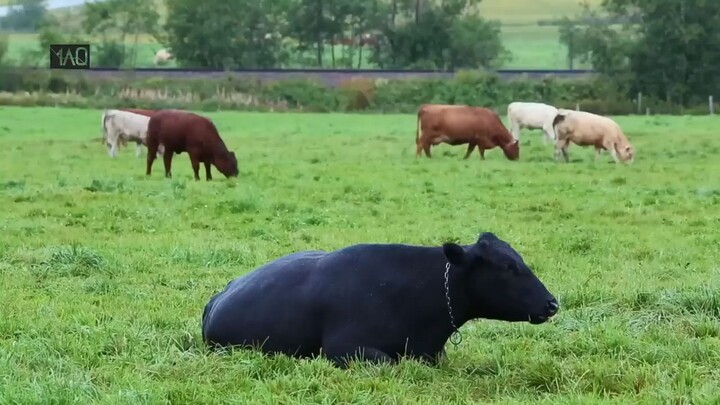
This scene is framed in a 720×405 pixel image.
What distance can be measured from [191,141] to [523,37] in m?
129

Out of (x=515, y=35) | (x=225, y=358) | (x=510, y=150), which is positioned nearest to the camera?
(x=225, y=358)

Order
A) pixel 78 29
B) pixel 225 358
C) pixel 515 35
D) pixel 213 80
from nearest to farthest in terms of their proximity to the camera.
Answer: pixel 225 358
pixel 213 80
pixel 78 29
pixel 515 35

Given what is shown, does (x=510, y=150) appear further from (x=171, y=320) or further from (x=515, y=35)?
(x=515, y=35)

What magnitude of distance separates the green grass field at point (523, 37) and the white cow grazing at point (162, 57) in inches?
32.8

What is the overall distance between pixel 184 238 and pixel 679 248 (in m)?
5.73

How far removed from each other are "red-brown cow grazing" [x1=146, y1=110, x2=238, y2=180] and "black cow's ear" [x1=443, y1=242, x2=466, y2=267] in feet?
51.5

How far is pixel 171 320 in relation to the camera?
316 inches

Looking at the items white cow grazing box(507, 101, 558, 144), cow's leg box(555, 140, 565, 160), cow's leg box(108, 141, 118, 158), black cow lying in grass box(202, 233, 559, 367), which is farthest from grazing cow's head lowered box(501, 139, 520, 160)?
black cow lying in grass box(202, 233, 559, 367)

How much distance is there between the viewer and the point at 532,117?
113ft

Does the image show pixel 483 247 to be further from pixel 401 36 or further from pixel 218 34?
pixel 401 36

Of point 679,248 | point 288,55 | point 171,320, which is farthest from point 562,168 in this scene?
point 288,55

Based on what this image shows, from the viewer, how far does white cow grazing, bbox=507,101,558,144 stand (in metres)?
34.1

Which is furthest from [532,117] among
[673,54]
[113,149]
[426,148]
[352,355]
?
[673,54]

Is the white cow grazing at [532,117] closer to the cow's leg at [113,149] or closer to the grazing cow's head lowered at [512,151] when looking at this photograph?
the grazing cow's head lowered at [512,151]
